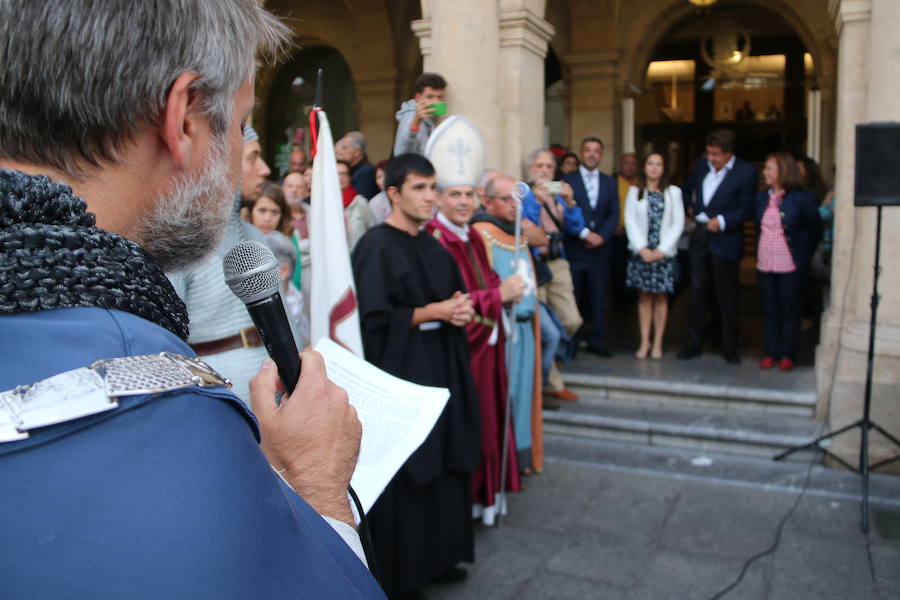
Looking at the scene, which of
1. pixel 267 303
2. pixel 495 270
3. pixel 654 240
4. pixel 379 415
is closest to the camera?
pixel 267 303

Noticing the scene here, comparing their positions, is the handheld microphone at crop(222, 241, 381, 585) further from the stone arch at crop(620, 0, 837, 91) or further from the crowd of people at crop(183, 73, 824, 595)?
the stone arch at crop(620, 0, 837, 91)

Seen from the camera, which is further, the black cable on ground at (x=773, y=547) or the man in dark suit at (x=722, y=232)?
the man in dark suit at (x=722, y=232)

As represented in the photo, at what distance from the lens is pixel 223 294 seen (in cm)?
299

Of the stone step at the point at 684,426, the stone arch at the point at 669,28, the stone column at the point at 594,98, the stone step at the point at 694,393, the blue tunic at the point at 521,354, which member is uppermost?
the stone arch at the point at 669,28

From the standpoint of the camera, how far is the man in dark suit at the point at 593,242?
782 centimetres

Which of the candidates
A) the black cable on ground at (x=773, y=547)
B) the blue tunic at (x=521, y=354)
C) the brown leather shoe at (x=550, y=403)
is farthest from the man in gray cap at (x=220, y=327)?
the brown leather shoe at (x=550, y=403)

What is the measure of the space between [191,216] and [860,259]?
5.43 meters

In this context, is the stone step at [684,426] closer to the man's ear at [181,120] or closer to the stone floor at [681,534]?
the stone floor at [681,534]

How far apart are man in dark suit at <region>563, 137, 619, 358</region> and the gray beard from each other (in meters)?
6.76

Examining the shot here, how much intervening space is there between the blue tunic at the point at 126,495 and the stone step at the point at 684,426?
558 centimetres

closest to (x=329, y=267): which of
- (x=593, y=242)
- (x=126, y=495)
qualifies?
(x=126, y=495)

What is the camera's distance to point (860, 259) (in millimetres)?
5578

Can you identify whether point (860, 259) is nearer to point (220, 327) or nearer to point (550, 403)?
point (550, 403)

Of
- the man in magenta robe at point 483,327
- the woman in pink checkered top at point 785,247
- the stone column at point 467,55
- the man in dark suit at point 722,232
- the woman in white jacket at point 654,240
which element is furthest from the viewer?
the woman in white jacket at point 654,240
